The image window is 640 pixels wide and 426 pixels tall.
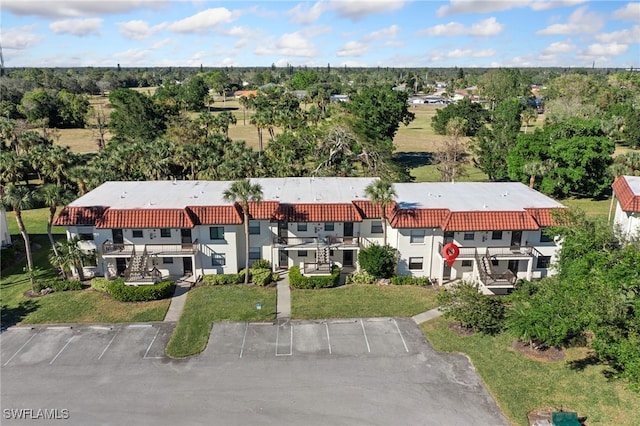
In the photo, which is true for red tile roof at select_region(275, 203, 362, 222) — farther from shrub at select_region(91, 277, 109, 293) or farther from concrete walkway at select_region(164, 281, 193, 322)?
shrub at select_region(91, 277, 109, 293)

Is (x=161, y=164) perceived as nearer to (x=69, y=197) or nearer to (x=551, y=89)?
(x=69, y=197)

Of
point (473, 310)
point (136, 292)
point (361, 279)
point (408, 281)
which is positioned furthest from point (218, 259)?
point (473, 310)

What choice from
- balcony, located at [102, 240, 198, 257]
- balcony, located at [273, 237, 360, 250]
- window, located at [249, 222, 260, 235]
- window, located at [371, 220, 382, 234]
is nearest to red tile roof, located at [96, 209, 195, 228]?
balcony, located at [102, 240, 198, 257]

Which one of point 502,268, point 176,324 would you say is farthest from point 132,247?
point 502,268

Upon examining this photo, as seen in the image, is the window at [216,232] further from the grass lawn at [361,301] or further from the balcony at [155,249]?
the grass lawn at [361,301]

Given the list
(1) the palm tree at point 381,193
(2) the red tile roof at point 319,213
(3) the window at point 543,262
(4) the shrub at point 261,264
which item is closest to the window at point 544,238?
(3) the window at point 543,262

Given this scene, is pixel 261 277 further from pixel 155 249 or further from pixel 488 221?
pixel 488 221
